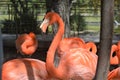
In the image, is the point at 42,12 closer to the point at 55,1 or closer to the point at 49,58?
the point at 55,1

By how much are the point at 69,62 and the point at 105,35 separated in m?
1.80

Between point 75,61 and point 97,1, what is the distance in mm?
3227

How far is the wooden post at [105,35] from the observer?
138 centimetres

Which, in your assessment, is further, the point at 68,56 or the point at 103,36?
the point at 68,56

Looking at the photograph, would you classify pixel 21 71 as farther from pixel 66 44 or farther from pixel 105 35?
pixel 105 35

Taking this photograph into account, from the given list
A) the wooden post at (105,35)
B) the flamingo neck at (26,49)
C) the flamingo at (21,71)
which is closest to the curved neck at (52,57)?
the flamingo at (21,71)

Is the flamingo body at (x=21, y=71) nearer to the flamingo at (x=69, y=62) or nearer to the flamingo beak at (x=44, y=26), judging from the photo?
the flamingo at (x=69, y=62)

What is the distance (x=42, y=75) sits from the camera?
3.12 metres

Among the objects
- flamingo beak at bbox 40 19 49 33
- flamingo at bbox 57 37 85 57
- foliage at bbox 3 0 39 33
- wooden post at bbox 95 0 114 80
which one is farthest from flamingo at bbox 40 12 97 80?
foliage at bbox 3 0 39 33

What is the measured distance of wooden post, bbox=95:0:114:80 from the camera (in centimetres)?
138

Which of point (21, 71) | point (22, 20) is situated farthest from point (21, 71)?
point (22, 20)

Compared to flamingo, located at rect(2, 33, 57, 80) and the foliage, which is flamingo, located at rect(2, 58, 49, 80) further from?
the foliage

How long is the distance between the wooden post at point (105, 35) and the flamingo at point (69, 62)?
4.44 feet

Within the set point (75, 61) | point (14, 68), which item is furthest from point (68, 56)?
point (14, 68)
